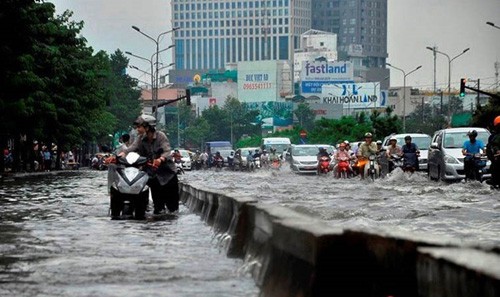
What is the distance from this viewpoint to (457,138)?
1352 inches

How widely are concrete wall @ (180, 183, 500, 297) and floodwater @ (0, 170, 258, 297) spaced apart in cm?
59

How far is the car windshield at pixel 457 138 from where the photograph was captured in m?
34.1

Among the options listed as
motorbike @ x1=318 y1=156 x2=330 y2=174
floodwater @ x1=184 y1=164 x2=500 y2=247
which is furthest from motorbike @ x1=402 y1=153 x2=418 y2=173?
motorbike @ x1=318 y1=156 x2=330 y2=174

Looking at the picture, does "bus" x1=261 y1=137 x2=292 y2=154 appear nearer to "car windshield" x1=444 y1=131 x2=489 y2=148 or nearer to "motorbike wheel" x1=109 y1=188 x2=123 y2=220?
"car windshield" x1=444 y1=131 x2=489 y2=148

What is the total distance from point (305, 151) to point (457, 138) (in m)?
26.8

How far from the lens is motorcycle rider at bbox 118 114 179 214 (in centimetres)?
1783

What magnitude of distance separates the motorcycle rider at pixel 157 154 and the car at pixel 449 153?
611 inches

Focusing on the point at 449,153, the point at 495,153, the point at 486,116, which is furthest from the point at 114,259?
the point at 486,116

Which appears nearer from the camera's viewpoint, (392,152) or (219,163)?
(392,152)

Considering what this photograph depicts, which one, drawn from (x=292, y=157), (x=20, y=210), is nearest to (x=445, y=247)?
(x=20, y=210)

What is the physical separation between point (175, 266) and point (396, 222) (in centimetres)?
528

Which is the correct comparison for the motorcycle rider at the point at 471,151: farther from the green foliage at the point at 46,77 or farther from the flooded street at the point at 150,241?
the green foliage at the point at 46,77

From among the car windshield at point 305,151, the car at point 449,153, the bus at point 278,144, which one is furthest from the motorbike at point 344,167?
the bus at point 278,144

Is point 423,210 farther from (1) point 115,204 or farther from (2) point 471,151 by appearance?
(2) point 471,151
